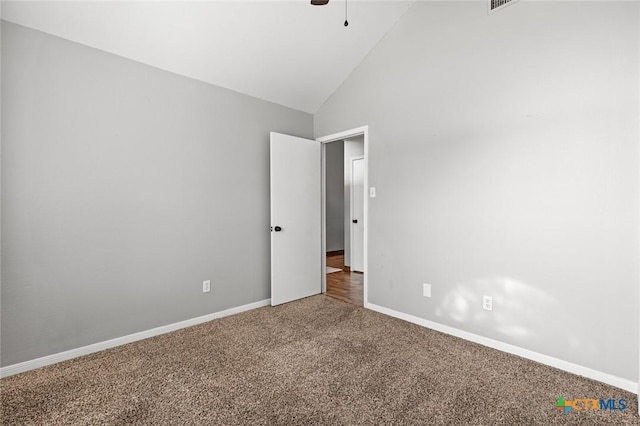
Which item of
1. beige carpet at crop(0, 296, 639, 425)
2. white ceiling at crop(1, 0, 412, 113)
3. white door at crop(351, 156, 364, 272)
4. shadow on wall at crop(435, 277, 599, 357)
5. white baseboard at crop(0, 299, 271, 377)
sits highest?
white ceiling at crop(1, 0, 412, 113)

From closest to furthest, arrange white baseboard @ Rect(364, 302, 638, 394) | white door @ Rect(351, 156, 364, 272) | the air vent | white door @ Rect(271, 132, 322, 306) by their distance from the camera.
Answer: white baseboard @ Rect(364, 302, 638, 394)
the air vent
white door @ Rect(271, 132, 322, 306)
white door @ Rect(351, 156, 364, 272)

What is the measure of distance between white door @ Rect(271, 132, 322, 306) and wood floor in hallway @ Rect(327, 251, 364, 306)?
310 mm

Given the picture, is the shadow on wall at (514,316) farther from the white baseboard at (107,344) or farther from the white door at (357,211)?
the white door at (357,211)

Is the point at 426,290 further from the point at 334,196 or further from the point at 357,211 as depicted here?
the point at 334,196

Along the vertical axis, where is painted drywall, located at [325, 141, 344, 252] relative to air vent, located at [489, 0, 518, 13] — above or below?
below

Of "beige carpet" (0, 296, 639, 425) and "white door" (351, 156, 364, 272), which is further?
"white door" (351, 156, 364, 272)

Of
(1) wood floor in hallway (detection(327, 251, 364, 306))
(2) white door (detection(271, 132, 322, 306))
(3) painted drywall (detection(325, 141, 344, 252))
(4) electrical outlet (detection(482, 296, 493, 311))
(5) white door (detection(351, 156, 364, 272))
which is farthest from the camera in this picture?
(3) painted drywall (detection(325, 141, 344, 252))

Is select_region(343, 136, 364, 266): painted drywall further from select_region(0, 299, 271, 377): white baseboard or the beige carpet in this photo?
the beige carpet

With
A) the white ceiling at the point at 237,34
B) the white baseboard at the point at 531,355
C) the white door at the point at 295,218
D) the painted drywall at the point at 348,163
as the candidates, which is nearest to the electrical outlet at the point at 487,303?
the white baseboard at the point at 531,355

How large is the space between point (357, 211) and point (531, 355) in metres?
3.40

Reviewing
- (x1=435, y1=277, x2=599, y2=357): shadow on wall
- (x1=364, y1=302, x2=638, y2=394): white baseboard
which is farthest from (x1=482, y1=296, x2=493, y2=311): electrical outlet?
(x1=364, y1=302, x2=638, y2=394): white baseboard

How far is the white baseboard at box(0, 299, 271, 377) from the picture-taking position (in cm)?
218

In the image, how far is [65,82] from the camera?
2.34m

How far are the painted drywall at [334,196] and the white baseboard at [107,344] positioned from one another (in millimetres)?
4233
